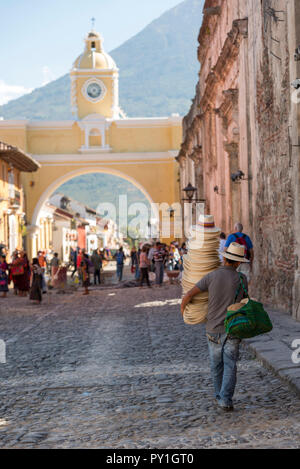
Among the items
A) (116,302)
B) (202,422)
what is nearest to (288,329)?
(202,422)

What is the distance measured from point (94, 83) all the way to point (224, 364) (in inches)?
1785

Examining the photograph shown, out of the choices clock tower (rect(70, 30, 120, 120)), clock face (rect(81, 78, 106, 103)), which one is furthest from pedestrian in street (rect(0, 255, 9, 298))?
clock face (rect(81, 78, 106, 103))

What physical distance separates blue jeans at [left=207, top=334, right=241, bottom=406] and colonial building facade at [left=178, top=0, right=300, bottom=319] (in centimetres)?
481

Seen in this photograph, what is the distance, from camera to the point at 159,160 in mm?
46000

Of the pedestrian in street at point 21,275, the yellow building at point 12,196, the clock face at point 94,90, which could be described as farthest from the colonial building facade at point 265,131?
the clock face at point 94,90

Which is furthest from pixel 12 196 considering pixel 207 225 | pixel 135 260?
pixel 207 225

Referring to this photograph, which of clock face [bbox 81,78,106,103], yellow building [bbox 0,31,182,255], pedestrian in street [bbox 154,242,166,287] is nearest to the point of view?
pedestrian in street [bbox 154,242,166,287]

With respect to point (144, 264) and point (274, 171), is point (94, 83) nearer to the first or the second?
point (144, 264)

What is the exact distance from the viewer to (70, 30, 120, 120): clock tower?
48875 mm

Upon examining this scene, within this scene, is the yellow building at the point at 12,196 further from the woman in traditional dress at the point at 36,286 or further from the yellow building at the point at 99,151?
the woman in traditional dress at the point at 36,286

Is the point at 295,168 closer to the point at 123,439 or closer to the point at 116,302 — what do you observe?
the point at 123,439

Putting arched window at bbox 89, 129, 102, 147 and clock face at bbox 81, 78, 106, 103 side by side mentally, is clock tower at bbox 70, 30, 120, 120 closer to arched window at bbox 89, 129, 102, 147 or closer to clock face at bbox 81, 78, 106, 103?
clock face at bbox 81, 78, 106, 103

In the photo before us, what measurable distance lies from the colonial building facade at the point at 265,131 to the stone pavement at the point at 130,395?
210cm

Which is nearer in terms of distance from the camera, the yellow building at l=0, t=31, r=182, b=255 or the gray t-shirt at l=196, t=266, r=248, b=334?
the gray t-shirt at l=196, t=266, r=248, b=334
